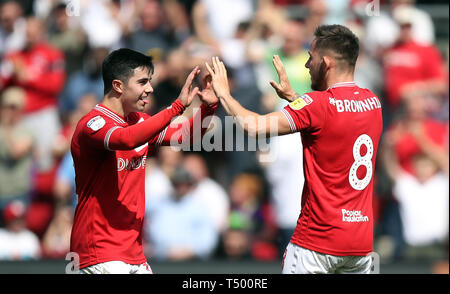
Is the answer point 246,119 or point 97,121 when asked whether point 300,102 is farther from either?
point 97,121

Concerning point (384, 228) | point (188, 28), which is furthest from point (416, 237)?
point (188, 28)

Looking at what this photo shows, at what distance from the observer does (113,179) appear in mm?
5832

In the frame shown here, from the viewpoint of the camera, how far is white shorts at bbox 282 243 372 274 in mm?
5648

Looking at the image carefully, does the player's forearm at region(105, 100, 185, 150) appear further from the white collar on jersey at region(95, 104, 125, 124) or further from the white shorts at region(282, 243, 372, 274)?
Result: the white shorts at region(282, 243, 372, 274)

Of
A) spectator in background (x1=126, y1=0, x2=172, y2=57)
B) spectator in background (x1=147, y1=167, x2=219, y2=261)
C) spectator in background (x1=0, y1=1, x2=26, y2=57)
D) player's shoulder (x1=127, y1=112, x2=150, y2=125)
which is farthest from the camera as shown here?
spectator in background (x1=0, y1=1, x2=26, y2=57)

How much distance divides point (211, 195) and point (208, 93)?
4151 millimetres

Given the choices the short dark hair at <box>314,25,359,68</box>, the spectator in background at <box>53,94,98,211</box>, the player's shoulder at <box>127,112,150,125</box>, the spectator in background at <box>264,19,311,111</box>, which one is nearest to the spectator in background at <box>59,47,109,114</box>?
the spectator in background at <box>53,94,98,211</box>

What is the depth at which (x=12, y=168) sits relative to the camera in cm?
1077

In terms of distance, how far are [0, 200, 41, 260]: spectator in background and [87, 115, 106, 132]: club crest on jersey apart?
4.77 meters

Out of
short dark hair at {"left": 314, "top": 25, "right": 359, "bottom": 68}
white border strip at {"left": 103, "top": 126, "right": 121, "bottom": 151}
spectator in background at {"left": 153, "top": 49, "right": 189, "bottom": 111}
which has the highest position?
spectator in background at {"left": 153, "top": 49, "right": 189, "bottom": 111}

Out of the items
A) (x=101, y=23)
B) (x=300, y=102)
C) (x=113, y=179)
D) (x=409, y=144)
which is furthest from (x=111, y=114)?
(x=101, y=23)

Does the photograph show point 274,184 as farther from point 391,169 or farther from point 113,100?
point 113,100

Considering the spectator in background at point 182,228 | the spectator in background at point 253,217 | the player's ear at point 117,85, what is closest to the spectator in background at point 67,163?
the spectator in background at point 182,228

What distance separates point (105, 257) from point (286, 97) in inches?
69.5
